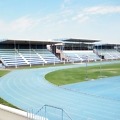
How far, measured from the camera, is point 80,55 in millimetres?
71062

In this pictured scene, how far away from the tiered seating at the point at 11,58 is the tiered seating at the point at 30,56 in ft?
4.48

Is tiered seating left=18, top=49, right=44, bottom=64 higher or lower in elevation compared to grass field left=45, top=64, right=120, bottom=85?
higher

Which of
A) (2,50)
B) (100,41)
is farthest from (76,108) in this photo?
(100,41)

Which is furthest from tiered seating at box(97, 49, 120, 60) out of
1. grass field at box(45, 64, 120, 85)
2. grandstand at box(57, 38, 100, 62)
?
grass field at box(45, 64, 120, 85)

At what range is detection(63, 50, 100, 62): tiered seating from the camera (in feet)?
218

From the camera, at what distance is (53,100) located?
1723cm

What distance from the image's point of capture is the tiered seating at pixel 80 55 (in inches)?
2611

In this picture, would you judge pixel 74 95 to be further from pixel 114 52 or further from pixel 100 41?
pixel 114 52

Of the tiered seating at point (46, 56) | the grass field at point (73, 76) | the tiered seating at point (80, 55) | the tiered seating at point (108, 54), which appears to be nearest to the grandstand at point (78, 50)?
the tiered seating at point (80, 55)

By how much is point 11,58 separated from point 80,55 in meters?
24.4

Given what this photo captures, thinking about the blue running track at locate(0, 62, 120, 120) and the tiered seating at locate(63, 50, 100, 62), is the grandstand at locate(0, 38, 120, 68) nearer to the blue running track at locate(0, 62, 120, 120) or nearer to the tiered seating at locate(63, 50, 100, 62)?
the tiered seating at locate(63, 50, 100, 62)

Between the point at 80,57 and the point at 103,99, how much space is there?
5204cm

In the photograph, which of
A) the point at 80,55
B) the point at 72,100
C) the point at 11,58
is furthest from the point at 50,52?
the point at 72,100

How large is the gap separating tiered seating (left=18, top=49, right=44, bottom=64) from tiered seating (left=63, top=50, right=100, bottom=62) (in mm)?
10640
